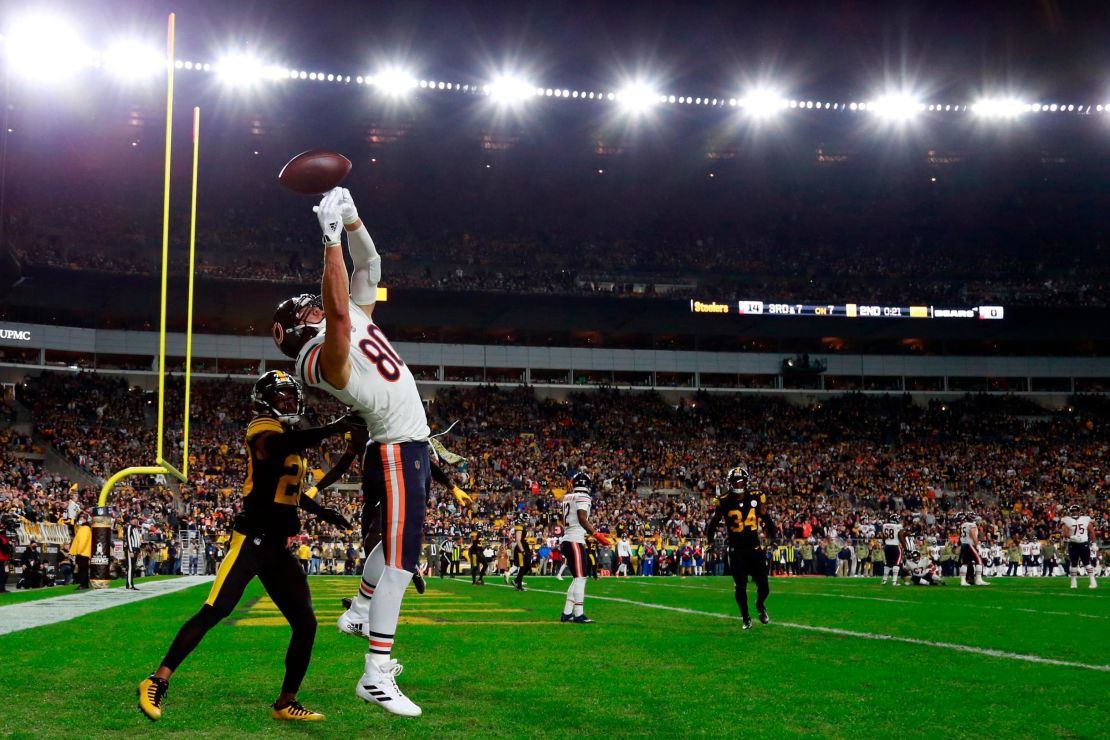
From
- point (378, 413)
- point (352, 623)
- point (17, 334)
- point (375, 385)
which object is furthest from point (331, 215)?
point (17, 334)

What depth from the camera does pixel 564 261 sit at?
52.8m

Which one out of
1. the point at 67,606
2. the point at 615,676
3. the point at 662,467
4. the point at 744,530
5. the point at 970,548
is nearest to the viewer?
the point at 615,676

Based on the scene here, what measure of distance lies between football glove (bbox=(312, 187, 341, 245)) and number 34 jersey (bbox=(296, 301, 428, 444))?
626 millimetres

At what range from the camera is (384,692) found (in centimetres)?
521

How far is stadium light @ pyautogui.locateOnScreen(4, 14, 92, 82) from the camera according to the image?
32.0m

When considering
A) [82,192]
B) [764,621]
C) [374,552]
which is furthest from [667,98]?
[374,552]

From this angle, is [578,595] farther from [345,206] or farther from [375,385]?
[345,206]

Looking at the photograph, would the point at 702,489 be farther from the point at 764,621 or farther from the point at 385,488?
the point at 385,488

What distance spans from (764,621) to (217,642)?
20.4 feet

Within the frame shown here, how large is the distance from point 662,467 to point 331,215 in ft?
132

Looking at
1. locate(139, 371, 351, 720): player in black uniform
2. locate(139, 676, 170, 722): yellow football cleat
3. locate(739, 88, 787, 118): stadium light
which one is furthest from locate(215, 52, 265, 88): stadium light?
locate(139, 676, 170, 722): yellow football cleat

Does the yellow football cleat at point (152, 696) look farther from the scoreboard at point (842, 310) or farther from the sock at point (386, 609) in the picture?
the scoreboard at point (842, 310)

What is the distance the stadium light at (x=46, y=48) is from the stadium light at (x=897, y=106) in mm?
31751

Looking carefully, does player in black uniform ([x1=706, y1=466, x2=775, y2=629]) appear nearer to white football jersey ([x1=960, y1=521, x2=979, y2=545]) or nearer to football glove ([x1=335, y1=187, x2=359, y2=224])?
football glove ([x1=335, y1=187, x2=359, y2=224])
